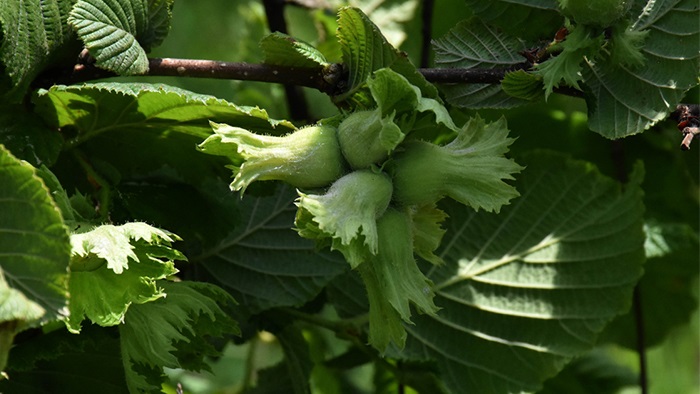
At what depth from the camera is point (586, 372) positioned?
168 centimetres

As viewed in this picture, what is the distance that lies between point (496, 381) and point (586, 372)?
0.54 m

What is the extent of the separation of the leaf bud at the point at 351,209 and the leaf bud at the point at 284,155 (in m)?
0.02

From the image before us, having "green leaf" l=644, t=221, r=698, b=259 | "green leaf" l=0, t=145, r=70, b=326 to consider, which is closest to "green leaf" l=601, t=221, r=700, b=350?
"green leaf" l=644, t=221, r=698, b=259

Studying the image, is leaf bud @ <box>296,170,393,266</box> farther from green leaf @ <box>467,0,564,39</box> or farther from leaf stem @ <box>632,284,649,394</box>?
leaf stem @ <box>632,284,649,394</box>

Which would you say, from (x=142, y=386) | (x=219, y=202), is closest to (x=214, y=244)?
(x=219, y=202)

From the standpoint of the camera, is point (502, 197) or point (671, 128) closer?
point (502, 197)

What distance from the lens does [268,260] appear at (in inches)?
47.9

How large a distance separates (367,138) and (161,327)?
26 cm

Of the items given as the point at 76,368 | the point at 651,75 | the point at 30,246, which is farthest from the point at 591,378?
the point at 30,246

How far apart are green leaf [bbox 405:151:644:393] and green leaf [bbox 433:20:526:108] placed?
299 mm

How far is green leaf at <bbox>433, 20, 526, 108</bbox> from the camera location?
0.98 meters

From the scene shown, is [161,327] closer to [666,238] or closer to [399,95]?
[399,95]

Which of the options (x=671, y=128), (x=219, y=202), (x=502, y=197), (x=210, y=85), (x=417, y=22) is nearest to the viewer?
(x=502, y=197)

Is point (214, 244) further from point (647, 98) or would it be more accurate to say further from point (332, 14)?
point (332, 14)
